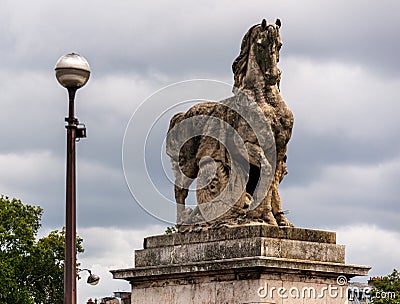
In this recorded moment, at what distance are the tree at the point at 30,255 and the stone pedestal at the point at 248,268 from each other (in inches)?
1604

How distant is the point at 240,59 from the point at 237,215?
308cm

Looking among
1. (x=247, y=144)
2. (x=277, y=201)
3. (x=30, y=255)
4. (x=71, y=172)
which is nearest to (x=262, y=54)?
(x=247, y=144)

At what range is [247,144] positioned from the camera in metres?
24.2

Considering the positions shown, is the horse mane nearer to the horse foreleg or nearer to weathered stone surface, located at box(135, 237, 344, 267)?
the horse foreleg

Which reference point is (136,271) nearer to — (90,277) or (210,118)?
(210,118)

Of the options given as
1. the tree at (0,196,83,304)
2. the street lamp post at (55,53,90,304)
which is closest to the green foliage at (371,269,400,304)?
the tree at (0,196,83,304)

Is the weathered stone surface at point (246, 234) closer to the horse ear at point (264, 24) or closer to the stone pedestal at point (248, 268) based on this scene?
the stone pedestal at point (248, 268)

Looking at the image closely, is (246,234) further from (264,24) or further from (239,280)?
(264,24)

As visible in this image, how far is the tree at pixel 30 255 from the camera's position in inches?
2569

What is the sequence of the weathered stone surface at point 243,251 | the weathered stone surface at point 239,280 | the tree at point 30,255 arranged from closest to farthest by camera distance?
the weathered stone surface at point 239,280 → the weathered stone surface at point 243,251 → the tree at point 30,255

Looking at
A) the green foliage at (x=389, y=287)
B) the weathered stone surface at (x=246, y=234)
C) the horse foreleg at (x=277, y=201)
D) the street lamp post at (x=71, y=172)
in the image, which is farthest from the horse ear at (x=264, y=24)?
the green foliage at (x=389, y=287)

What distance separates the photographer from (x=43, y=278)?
66188 millimetres

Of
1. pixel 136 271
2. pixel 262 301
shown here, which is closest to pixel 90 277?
pixel 136 271

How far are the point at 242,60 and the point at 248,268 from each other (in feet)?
14.4
